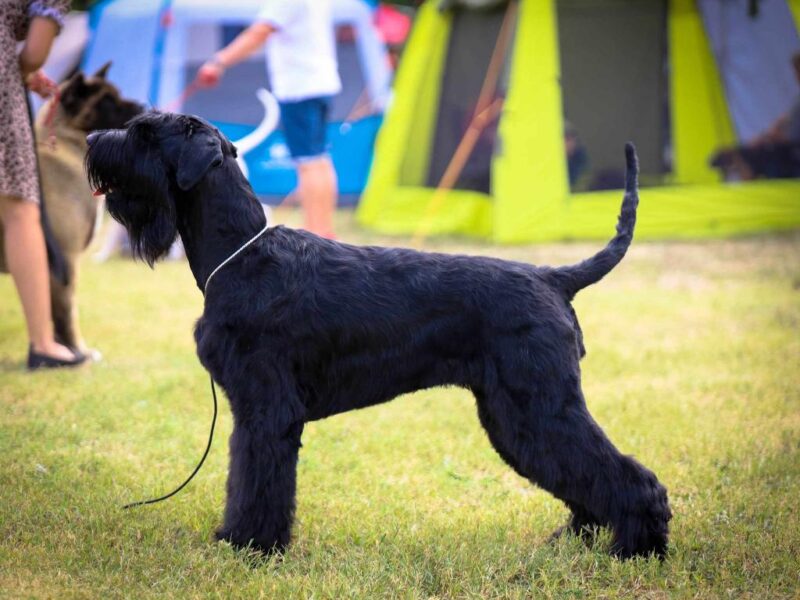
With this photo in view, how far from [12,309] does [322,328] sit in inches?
190

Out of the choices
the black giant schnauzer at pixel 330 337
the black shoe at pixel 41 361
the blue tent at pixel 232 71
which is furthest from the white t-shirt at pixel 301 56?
the black giant schnauzer at pixel 330 337

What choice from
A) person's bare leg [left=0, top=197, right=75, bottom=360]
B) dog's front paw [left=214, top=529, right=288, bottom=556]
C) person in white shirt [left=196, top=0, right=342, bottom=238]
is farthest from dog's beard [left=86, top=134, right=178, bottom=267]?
person in white shirt [left=196, top=0, right=342, bottom=238]

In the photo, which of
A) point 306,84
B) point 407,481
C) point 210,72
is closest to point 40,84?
point 210,72

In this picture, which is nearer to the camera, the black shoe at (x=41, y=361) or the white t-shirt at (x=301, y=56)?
the black shoe at (x=41, y=361)

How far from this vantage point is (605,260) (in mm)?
3146

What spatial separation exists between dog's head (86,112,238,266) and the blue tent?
714 cm

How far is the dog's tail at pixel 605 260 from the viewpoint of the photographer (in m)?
3.12

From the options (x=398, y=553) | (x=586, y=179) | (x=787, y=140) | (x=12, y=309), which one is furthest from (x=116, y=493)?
(x=787, y=140)

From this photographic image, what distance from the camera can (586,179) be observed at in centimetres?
996

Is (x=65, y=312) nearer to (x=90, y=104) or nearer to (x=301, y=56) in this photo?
(x=90, y=104)

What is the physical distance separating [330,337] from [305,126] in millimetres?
4489

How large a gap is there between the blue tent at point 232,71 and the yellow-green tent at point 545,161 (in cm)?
169

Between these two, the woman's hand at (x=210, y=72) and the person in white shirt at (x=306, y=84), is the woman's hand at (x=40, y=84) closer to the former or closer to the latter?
the woman's hand at (x=210, y=72)

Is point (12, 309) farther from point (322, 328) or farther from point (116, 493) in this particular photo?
point (322, 328)
